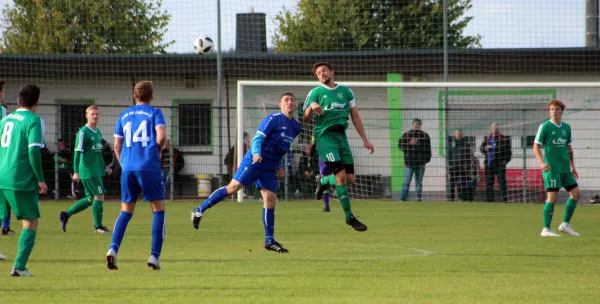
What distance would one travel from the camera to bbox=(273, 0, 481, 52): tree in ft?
84.6

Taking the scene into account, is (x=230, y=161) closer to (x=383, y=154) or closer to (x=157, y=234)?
(x=383, y=154)

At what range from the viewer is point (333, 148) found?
12797 millimetres

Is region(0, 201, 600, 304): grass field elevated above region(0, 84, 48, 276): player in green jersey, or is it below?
below

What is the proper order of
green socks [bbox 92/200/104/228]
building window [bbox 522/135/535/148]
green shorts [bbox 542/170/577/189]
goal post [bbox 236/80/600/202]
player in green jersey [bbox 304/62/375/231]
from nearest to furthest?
player in green jersey [bbox 304/62/375/231] → green shorts [bbox 542/170/577/189] → green socks [bbox 92/200/104/228] → goal post [bbox 236/80/600/202] → building window [bbox 522/135/535/148]

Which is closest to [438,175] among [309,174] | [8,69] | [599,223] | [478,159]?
[478,159]

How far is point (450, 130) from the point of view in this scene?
77.6 ft

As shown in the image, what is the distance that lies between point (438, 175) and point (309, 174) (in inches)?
134

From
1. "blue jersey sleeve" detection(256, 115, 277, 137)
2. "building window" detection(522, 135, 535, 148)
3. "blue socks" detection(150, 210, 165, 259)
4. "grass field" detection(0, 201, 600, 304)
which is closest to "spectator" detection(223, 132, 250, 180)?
"grass field" detection(0, 201, 600, 304)

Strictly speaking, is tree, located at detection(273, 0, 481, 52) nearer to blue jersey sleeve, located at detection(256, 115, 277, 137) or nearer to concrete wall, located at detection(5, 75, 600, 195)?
concrete wall, located at detection(5, 75, 600, 195)

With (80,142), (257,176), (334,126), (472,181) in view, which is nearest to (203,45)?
(472,181)

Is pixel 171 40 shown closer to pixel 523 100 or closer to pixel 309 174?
pixel 309 174

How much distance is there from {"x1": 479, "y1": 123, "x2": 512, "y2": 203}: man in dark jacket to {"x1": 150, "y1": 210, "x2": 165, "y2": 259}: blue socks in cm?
1543

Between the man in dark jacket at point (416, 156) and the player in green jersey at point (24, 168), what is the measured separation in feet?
50.2

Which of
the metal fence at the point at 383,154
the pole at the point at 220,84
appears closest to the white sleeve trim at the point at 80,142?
the metal fence at the point at 383,154
